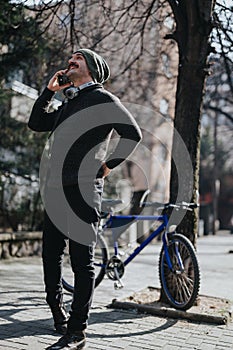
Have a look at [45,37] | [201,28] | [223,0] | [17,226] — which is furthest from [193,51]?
[17,226]

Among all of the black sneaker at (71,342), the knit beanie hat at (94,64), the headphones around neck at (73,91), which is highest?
the knit beanie hat at (94,64)

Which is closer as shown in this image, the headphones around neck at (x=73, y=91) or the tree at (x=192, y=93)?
the headphones around neck at (x=73, y=91)

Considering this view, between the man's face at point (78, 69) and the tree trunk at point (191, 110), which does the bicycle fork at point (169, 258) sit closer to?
the tree trunk at point (191, 110)

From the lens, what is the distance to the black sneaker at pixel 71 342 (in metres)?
3.39

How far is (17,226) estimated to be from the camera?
11266 millimetres

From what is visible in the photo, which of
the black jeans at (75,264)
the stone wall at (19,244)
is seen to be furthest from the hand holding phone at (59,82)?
the stone wall at (19,244)

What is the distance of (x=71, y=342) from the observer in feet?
11.3

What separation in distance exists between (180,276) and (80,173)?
1922mm

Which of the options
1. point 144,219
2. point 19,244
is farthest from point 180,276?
point 19,244

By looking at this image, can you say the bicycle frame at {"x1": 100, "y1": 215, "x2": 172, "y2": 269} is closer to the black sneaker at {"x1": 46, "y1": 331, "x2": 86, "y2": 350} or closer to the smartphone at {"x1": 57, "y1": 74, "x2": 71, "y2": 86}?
the black sneaker at {"x1": 46, "y1": 331, "x2": 86, "y2": 350}

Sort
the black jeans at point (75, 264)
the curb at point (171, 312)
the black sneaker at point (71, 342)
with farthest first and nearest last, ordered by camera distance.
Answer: the curb at point (171, 312) → the black jeans at point (75, 264) → the black sneaker at point (71, 342)

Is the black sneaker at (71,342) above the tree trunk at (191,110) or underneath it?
underneath

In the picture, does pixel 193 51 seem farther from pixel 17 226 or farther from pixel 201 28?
pixel 17 226

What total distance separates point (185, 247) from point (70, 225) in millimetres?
1659
